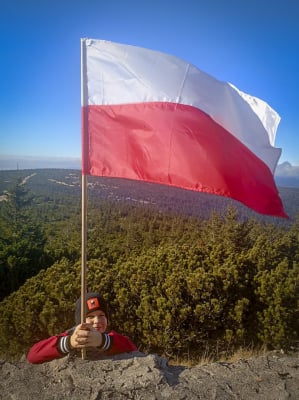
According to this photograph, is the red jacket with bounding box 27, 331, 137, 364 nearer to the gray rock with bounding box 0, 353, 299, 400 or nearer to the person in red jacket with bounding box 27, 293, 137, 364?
the person in red jacket with bounding box 27, 293, 137, 364

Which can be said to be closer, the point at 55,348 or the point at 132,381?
the point at 55,348

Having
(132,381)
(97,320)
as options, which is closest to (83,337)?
(97,320)

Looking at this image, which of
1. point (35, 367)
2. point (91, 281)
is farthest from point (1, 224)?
point (35, 367)

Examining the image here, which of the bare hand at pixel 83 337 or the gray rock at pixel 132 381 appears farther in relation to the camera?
the gray rock at pixel 132 381

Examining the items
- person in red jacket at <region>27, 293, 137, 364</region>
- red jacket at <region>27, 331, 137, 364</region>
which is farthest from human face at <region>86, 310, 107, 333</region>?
red jacket at <region>27, 331, 137, 364</region>

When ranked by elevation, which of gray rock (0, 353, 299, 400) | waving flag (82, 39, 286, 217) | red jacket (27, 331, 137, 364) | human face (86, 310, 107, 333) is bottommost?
gray rock (0, 353, 299, 400)

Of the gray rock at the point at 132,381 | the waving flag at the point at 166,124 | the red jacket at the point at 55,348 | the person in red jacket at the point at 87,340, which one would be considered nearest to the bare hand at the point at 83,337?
the person in red jacket at the point at 87,340

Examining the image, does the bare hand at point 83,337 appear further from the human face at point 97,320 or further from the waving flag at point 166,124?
the waving flag at point 166,124

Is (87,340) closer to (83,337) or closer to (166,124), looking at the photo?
(83,337)
